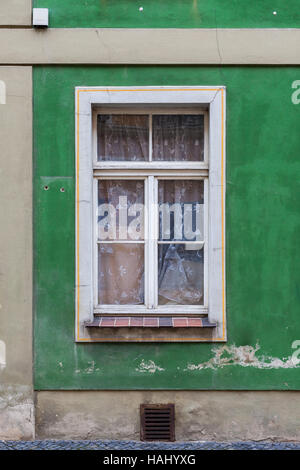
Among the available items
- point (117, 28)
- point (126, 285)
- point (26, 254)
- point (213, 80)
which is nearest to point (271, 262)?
point (126, 285)

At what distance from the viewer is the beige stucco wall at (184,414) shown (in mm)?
5375

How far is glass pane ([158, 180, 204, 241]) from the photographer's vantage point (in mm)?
5641

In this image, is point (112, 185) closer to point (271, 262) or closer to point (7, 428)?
point (271, 262)

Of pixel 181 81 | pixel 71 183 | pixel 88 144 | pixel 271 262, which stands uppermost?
pixel 181 81

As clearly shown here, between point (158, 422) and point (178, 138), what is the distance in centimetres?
287

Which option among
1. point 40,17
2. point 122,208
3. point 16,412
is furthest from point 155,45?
point 16,412

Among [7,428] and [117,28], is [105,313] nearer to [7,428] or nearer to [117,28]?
[7,428]

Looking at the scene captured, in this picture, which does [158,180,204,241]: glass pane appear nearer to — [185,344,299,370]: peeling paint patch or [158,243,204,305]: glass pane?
[158,243,204,305]: glass pane

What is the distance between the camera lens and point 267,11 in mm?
5398

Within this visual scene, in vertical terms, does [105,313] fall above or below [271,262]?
below

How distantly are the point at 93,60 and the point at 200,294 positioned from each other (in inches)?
102

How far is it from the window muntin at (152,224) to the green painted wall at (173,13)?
894mm

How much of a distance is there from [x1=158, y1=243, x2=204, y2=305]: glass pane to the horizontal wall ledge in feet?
6.19

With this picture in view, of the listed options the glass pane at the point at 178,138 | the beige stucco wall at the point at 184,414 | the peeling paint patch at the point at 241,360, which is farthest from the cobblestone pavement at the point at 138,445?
the glass pane at the point at 178,138
